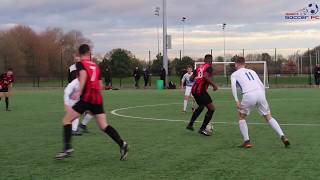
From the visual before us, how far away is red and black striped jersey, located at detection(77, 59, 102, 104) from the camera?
913 centimetres

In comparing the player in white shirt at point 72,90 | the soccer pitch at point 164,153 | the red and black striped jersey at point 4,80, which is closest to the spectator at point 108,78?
the red and black striped jersey at point 4,80

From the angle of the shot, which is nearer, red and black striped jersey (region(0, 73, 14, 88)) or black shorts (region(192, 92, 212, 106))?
black shorts (region(192, 92, 212, 106))

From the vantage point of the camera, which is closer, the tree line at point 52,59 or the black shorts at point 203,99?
the black shorts at point 203,99

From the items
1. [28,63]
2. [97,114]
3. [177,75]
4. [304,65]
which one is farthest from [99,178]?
[28,63]

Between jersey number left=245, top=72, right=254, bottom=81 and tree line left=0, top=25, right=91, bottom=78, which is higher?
tree line left=0, top=25, right=91, bottom=78

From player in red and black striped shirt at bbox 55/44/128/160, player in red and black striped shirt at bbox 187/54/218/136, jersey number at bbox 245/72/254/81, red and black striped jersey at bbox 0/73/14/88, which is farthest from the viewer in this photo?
red and black striped jersey at bbox 0/73/14/88

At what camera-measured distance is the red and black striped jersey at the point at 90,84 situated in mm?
9133

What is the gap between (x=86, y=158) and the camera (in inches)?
377

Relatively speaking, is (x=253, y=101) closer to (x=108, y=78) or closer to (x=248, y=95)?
(x=248, y=95)

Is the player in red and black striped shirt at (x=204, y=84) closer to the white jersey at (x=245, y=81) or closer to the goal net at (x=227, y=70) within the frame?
the white jersey at (x=245, y=81)

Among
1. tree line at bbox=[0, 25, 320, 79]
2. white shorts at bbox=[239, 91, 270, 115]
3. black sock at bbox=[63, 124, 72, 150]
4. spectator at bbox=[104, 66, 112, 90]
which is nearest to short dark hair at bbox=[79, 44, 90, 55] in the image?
black sock at bbox=[63, 124, 72, 150]

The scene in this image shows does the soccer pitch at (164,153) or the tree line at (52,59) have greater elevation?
the tree line at (52,59)

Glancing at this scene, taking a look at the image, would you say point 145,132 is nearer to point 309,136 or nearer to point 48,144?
point 48,144

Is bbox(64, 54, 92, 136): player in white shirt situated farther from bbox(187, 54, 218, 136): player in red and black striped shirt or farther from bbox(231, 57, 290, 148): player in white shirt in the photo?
bbox(231, 57, 290, 148): player in white shirt
